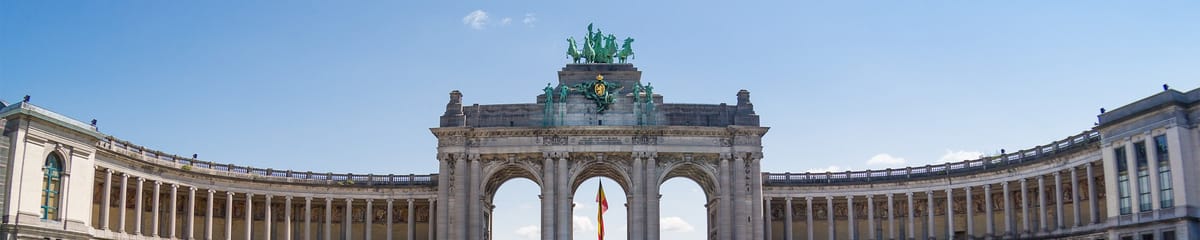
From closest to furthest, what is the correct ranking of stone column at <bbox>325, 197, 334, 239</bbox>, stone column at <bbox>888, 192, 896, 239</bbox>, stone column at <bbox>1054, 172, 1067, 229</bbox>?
1. stone column at <bbox>1054, 172, 1067, 229</bbox>
2. stone column at <bbox>325, 197, 334, 239</bbox>
3. stone column at <bbox>888, 192, 896, 239</bbox>

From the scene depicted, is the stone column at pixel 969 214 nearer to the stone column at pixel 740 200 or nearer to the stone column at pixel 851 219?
the stone column at pixel 851 219

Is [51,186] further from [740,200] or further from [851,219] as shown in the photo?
[851,219]

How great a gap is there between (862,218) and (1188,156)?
3512 cm

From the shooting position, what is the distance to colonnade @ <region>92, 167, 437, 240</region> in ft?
255

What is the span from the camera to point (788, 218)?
314ft

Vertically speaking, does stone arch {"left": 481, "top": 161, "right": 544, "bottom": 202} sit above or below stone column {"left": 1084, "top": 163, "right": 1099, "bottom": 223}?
above

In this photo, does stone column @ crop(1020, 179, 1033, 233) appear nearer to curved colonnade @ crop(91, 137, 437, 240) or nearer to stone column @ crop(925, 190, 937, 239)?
stone column @ crop(925, 190, 937, 239)

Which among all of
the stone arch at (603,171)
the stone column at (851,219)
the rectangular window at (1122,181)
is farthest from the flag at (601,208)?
the rectangular window at (1122,181)

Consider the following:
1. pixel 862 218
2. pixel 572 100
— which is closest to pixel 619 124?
pixel 572 100

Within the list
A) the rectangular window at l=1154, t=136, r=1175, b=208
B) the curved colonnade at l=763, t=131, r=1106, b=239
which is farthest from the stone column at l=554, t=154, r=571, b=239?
the rectangular window at l=1154, t=136, r=1175, b=208

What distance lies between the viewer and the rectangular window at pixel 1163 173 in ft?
214

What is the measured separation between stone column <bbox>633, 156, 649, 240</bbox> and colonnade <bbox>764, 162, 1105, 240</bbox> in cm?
1241

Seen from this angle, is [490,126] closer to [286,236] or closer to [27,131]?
[286,236]

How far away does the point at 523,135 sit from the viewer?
8894 cm
